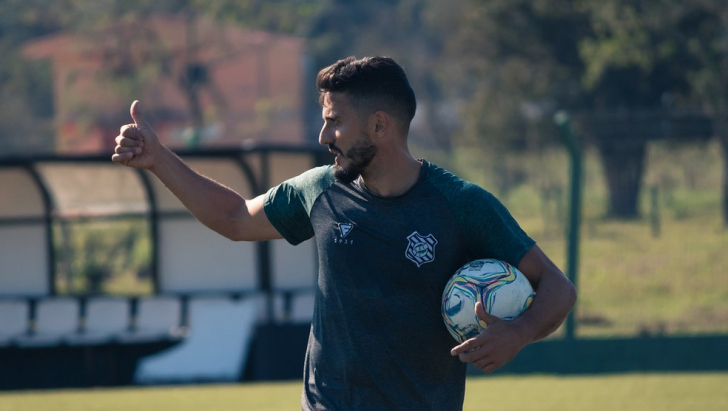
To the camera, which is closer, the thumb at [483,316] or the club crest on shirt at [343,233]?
the thumb at [483,316]

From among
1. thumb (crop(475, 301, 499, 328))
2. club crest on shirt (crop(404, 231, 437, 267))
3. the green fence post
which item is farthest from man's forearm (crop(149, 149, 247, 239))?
the green fence post

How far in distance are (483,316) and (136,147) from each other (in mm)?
1552

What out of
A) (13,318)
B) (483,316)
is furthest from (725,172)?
(483,316)

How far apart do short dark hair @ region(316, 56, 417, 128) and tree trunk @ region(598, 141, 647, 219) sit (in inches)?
331

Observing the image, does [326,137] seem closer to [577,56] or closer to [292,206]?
[292,206]

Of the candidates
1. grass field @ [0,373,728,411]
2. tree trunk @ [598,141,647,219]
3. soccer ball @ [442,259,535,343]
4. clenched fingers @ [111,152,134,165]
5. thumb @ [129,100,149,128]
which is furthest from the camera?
tree trunk @ [598,141,647,219]

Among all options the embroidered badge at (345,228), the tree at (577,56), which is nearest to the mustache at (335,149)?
the embroidered badge at (345,228)

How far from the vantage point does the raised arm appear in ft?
14.8

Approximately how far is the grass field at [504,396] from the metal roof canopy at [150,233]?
2.62 m

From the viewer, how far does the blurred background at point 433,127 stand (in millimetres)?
12445

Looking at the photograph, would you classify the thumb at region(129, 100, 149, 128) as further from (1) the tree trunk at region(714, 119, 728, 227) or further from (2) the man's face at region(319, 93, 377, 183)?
(1) the tree trunk at region(714, 119, 728, 227)

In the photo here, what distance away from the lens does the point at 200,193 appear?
4.62 metres

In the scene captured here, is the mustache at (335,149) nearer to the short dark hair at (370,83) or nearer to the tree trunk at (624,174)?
the short dark hair at (370,83)

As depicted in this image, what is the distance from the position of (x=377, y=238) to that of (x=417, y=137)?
37500 millimetres
